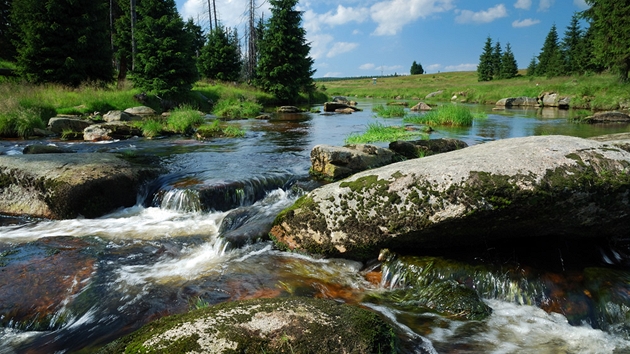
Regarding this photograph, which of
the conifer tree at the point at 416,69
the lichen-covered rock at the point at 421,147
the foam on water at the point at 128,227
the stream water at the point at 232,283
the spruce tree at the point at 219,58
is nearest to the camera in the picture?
the stream water at the point at 232,283

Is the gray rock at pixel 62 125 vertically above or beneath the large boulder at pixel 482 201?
above

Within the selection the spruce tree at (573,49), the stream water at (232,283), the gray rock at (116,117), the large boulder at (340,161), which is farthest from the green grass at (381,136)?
the spruce tree at (573,49)

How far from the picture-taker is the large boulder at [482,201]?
4.32 metres

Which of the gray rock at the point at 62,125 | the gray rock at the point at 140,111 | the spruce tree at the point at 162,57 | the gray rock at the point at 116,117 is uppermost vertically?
the spruce tree at the point at 162,57

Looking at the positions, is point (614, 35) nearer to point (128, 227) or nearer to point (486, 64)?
point (128, 227)

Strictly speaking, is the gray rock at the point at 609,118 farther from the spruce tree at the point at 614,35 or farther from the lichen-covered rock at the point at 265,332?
the lichen-covered rock at the point at 265,332

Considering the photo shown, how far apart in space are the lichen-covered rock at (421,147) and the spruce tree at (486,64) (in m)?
84.9

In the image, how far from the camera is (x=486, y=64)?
86.2 m

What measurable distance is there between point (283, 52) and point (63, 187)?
110ft

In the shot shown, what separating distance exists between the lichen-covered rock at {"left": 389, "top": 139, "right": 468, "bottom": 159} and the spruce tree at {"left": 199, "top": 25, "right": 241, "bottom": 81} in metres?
37.8

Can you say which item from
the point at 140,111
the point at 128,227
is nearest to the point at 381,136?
the point at 128,227

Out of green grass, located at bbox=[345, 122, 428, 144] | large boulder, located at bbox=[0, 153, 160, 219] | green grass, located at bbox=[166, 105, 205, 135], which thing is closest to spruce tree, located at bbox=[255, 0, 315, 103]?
green grass, located at bbox=[166, 105, 205, 135]

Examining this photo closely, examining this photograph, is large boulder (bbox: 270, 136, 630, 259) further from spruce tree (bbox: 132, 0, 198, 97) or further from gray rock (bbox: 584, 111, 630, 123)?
spruce tree (bbox: 132, 0, 198, 97)

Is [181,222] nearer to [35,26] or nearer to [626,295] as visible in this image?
[626,295]
